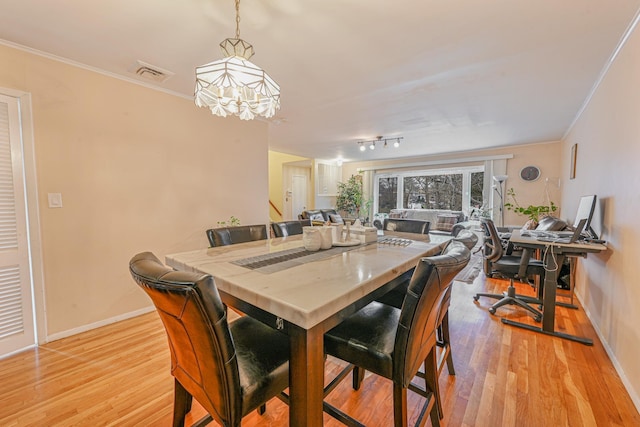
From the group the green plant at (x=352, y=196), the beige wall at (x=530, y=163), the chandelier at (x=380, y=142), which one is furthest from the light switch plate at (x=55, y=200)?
the beige wall at (x=530, y=163)

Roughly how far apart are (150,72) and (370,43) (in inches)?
74.4

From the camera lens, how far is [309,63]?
2154 millimetres

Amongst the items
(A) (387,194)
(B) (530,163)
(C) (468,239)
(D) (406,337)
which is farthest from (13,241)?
(B) (530,163)

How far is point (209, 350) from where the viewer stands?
817mm

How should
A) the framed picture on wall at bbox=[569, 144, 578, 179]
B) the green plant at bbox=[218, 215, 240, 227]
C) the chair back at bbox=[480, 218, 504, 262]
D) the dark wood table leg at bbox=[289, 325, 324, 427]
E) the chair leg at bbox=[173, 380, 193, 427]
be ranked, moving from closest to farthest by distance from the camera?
the dark wood table leg at bbox=[289, 325, 324, 427]
the chair leg at bbox=[173, 380, 193, 427]
the chair back at bbox=[480, 218, 504, 262]
the green plant at bbox=[218, 215, 240, 227]
the framed picture on wall at bbox=[569, 144, 578, 179]

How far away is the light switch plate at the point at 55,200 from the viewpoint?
6.85ft

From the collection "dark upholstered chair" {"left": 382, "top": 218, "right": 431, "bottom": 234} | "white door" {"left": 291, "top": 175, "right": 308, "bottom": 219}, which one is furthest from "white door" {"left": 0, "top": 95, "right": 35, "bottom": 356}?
"white door" {"left": 291, "top": 175, "right": 308, "bottom": 219}

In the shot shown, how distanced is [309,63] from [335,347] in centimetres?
208

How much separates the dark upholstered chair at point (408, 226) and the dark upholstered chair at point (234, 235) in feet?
4.14

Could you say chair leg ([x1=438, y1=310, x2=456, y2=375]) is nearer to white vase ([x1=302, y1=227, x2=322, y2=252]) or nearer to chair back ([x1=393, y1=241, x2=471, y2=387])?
chair back ([x1=393, y1=241, x2=471, y2=387])

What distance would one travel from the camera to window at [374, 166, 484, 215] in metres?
6.12

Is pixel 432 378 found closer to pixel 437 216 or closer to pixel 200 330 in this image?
pixel 200 330

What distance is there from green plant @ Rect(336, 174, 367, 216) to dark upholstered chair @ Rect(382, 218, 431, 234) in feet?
15.5

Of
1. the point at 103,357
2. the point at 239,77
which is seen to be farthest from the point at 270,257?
the point at 103,357
